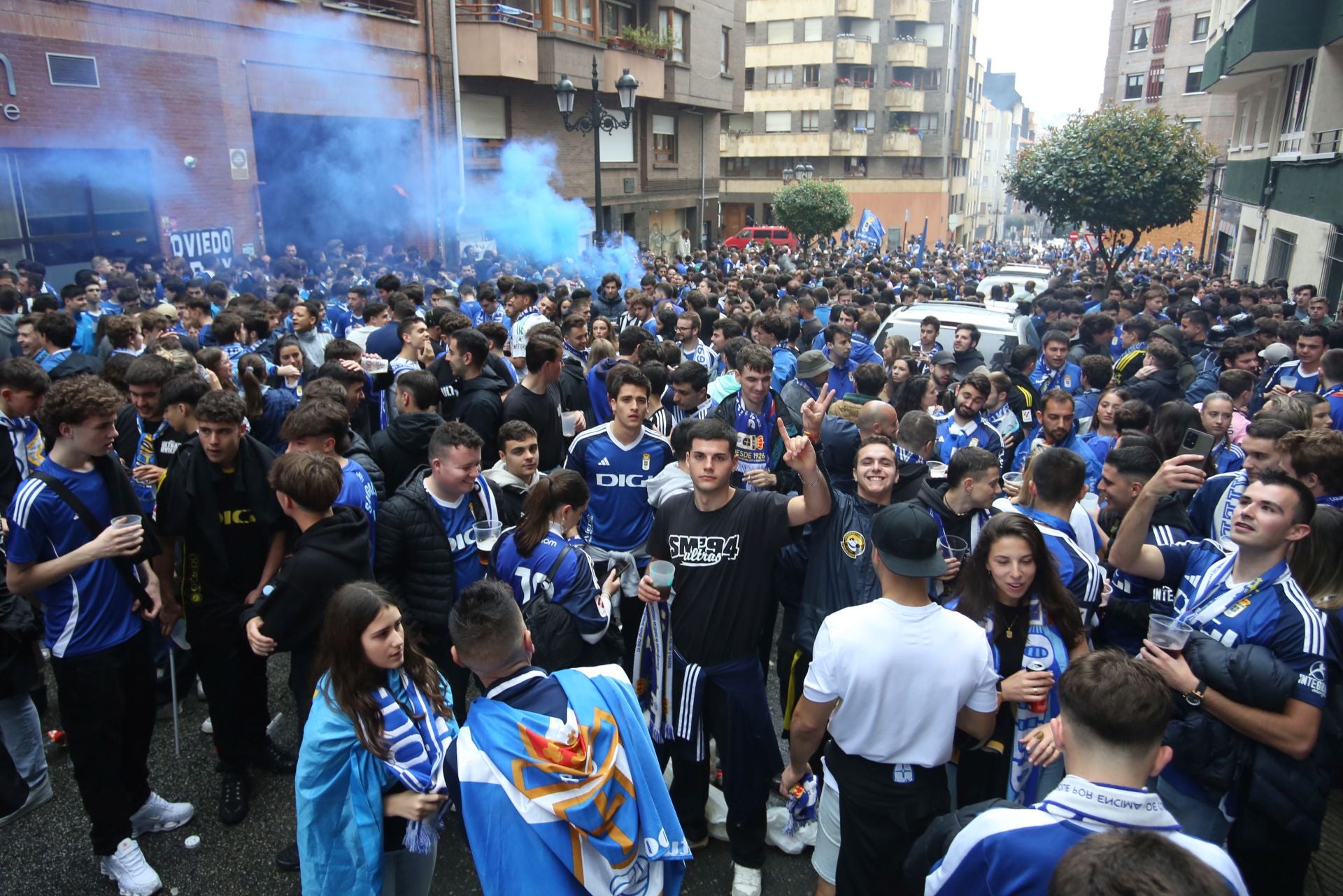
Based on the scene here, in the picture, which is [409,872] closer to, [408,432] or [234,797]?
[234,797]

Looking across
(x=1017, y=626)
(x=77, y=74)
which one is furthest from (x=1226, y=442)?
(x=77, y=74)

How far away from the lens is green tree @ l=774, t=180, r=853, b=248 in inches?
1373

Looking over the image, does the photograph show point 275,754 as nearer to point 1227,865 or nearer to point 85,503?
point 85,503

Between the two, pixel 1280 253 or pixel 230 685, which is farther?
pixel 1280 253

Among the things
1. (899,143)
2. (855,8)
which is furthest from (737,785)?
(855,8)

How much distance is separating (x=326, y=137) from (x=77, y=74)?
6.43 meters

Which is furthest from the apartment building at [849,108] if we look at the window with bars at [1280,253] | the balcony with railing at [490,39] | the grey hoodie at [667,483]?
the grey hoodie at [667,483]

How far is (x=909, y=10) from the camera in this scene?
52719 mm

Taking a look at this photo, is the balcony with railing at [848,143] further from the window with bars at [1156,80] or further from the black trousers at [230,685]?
the black trousers at [230,685]

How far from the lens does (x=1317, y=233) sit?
49.3ft

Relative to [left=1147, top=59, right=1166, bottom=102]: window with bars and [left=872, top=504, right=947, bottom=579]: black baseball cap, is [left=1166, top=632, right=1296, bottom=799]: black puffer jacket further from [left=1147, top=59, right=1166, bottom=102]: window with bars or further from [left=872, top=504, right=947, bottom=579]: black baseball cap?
[left=1147, top=59, right=1166, bottom=102]: window with bars

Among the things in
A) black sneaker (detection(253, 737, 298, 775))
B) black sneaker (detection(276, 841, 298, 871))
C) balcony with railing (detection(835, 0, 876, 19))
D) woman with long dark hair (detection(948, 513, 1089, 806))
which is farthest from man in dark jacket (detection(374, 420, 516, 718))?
balcony with railing (detection(835, 0, 876, 19))

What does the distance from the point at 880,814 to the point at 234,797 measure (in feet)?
10.6

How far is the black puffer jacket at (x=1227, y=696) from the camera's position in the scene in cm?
281
